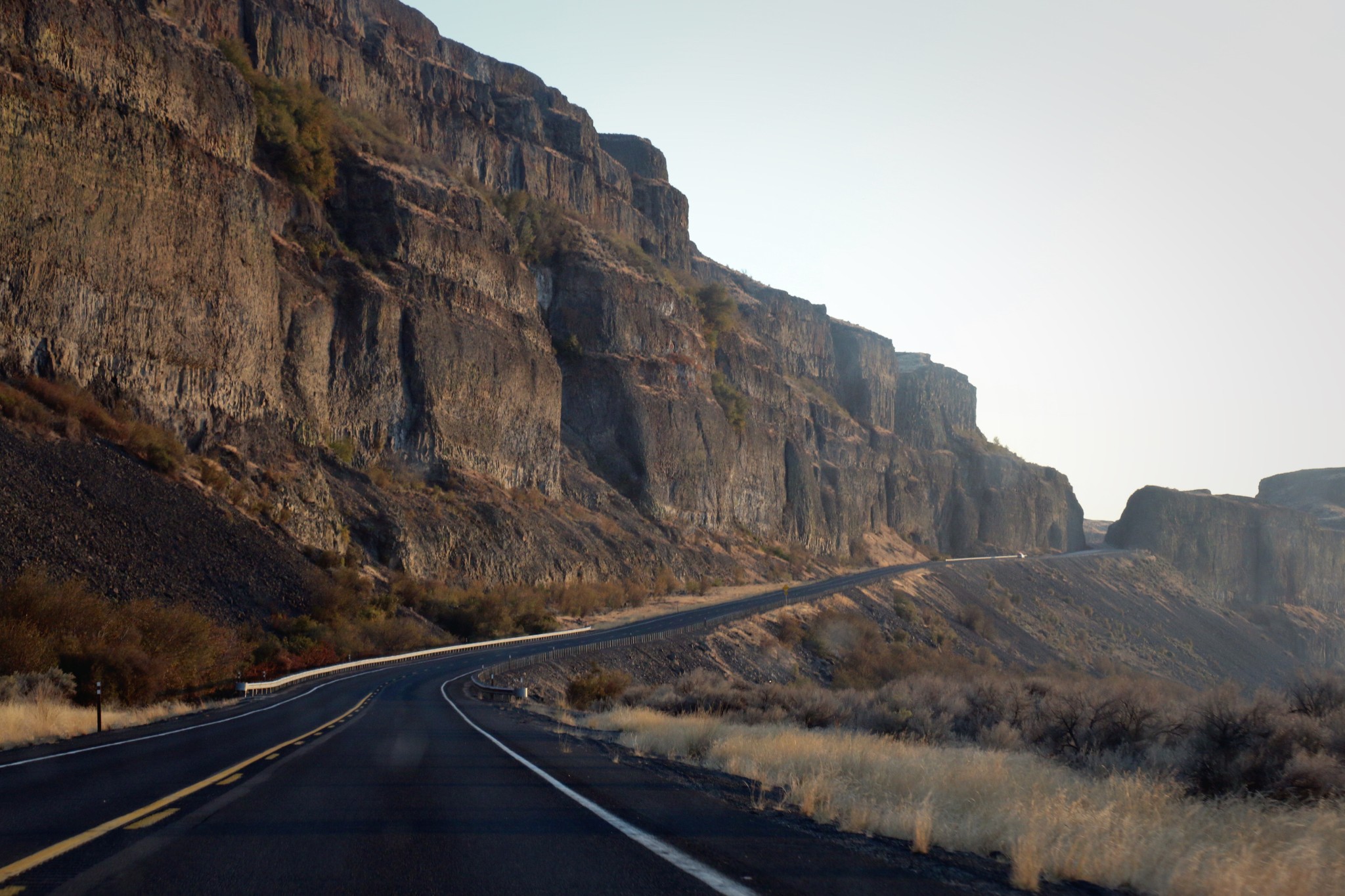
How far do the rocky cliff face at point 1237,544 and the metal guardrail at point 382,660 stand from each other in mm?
120205

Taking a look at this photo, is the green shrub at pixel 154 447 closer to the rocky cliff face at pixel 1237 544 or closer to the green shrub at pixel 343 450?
the green shrub at pixel 343 450

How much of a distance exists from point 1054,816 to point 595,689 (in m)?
22.4

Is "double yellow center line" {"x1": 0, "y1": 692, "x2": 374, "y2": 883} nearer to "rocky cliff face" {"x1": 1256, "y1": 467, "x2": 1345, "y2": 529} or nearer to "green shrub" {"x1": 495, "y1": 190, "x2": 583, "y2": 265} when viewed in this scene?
"green shrub" {"x1": 495, "y1": 190, "x2": 583, "y2": 265}

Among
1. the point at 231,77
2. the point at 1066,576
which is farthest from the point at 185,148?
the point at 1066,576

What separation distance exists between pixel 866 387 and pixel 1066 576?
4536 cm

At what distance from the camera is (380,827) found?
7.39 metres

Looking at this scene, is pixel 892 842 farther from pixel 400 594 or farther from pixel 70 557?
pixel 400 594

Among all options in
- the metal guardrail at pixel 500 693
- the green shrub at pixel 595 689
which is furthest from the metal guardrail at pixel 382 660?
the green shrub at pixel 595 689

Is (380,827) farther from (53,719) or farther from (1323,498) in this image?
(1323,498)

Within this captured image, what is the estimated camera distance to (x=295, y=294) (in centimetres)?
5178

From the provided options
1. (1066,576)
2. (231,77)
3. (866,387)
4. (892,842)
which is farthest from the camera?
(866,387)

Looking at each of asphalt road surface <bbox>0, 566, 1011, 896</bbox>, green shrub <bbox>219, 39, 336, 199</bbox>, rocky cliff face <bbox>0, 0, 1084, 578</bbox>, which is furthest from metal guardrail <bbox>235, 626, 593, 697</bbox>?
green shrub <bbox>219, 39, 336, 199</bbox>

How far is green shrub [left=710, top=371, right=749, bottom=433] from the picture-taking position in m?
93.0

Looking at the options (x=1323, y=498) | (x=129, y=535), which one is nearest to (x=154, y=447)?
(x=129, y=535)
